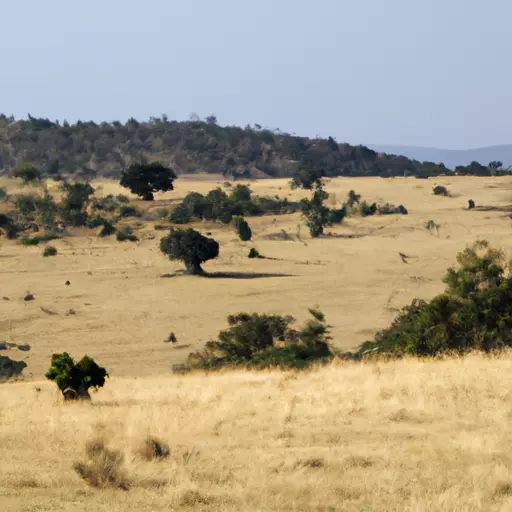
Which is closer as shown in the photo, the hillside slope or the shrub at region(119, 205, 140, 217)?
the shrub at region(119, 205, 140, 217)

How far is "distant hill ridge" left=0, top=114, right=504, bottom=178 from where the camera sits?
329ft

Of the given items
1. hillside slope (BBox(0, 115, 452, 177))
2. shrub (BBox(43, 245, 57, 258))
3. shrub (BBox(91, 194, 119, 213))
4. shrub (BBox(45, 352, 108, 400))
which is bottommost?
shrub (BBox(45, 352, 108, 400))

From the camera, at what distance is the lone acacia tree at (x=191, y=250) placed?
37428mm

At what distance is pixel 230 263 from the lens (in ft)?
136

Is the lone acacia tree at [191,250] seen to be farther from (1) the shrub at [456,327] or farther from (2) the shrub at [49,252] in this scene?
(1) the shrub at [456,327]

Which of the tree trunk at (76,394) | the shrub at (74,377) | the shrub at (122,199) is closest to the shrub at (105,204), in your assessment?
the shrub at (122,199)

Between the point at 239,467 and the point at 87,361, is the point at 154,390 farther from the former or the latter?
the point at 239,467

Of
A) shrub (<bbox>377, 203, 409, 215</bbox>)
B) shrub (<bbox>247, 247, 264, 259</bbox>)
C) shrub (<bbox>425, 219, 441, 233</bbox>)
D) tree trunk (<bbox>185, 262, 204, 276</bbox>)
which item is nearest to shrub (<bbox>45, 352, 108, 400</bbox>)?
tree trunk (<bbox>185, 262, 204, 276</bbox>)

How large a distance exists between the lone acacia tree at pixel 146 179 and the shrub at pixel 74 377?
5102cm

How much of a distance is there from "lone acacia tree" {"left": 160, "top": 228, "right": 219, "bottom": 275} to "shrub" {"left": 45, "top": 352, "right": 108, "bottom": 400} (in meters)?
22.3

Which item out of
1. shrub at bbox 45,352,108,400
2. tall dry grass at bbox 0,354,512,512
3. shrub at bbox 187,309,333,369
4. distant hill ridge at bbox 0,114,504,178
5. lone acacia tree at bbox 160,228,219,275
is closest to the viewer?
tall dry grass at bbox 0,354,512,512

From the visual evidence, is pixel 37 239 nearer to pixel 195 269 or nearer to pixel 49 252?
pixel 49 252

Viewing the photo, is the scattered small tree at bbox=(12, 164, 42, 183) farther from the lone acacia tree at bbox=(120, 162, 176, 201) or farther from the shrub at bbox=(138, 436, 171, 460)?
the shrub at bbox=(138, 436, 171, 460)

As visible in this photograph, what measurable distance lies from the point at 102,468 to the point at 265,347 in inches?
597
